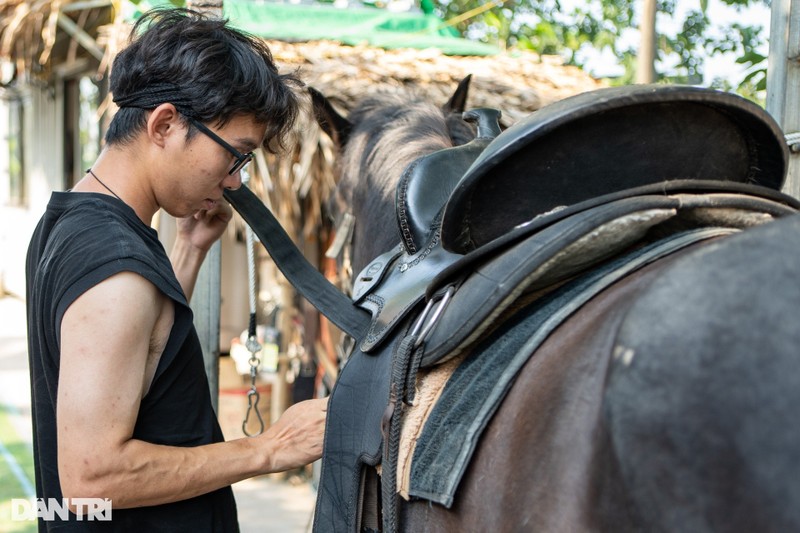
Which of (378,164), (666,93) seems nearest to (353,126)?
(378,164)

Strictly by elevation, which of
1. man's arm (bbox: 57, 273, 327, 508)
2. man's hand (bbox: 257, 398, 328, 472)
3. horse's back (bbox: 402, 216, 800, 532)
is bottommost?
man's hand (bbox: 257, 398, 328, 472)

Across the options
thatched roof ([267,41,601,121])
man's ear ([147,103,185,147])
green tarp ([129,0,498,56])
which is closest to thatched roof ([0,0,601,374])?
thatched roof ([267,41,601,121])

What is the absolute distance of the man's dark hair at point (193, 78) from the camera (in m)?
1.33

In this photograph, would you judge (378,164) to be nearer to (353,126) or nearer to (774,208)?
(353,126)

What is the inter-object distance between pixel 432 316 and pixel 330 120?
1150 mm

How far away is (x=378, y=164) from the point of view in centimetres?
193

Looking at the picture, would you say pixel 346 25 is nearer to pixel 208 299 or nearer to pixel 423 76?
pixel 423 76

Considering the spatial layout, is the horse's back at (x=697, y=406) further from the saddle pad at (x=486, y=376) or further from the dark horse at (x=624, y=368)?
the saddle pad at (x=486, y=376)

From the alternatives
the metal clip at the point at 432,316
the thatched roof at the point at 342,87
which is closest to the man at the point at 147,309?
the metal clip at the point at 432,316

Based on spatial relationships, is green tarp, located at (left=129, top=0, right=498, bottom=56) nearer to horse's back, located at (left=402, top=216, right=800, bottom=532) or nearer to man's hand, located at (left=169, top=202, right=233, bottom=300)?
man's hand, located at (left=169, top=202, right=233, bottom=300)

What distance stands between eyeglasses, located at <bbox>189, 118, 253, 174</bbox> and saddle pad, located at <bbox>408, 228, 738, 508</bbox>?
640mm

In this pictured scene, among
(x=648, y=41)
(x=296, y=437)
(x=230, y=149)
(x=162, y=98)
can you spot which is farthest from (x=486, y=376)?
(x=648, y=41)

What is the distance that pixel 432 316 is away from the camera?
1.14 m

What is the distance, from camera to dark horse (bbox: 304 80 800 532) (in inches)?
23.5
